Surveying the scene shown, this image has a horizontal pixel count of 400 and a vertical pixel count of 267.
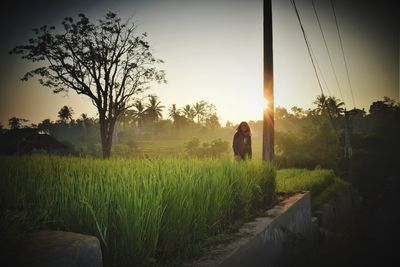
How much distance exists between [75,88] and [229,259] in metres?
27.5

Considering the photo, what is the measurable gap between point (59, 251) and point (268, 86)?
7.05 m

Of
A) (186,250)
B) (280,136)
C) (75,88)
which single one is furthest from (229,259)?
(280,136)

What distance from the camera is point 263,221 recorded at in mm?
4367

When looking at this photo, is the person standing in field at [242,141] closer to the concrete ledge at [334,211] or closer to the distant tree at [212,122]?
the concrete ledge at [334,211]

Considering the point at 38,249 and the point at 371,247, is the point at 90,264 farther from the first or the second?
the point at 371,247

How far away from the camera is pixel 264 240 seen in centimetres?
401

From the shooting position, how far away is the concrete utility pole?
7590 mm

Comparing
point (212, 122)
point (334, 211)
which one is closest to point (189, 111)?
point (212, 122)

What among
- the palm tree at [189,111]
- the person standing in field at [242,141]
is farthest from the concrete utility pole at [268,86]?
the palm tree at [189,111]

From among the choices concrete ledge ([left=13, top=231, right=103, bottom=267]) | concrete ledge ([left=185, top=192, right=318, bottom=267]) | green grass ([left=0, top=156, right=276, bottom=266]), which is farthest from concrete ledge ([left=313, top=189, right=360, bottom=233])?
concrete ledge ([left=13, top=231, right=103, bottom=267])

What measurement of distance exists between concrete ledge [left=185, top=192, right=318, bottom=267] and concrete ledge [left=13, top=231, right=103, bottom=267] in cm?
118

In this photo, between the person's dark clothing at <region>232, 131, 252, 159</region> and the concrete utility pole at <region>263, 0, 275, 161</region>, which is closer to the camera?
the concrete utility pole at <region>263, 0, 275, 161</region>

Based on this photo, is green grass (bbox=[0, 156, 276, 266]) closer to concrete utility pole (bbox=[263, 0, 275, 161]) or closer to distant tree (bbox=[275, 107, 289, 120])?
concrete utility pole (bbox=[263, 0, 275, 161])

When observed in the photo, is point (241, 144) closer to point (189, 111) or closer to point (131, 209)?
point (131, 209)
